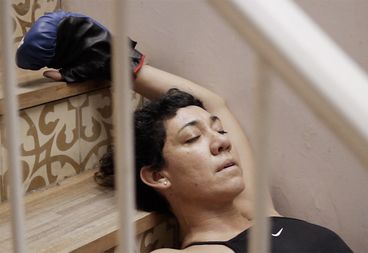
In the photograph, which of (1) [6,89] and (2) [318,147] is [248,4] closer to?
(1) [6,89]

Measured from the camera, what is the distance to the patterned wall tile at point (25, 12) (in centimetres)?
151

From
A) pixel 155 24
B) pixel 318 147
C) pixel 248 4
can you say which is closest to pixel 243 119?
pixel 318 147

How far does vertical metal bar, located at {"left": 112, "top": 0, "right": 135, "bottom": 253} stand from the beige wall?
84cm

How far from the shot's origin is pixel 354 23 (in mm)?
1218

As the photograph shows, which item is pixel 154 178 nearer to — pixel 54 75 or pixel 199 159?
pixel 199 159

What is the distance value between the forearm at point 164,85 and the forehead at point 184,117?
9 centimetres

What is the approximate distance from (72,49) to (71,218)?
385 mm

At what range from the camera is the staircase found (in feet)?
3.85

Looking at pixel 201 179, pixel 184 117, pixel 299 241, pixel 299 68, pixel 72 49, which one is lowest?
pixel 299 241

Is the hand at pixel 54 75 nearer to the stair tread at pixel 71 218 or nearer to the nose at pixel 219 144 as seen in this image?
the stair tread at pixel 71 218

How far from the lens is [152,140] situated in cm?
132

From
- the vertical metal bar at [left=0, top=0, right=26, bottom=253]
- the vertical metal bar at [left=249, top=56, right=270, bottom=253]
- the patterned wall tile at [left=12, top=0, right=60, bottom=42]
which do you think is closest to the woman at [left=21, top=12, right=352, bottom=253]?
the patterned wall tile at [left=12, top=0, right=60, bottom=42]

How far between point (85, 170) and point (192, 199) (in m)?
0.30

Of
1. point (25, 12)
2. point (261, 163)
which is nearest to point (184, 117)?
point (25, 12)
